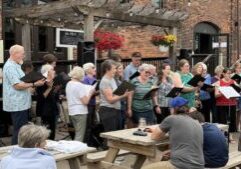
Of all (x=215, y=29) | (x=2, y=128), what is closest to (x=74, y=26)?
(x=2, y=128)

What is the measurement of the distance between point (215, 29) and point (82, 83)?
37.9 feet

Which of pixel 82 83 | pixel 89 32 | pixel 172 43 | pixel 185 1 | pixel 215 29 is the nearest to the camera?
pixel 82 83

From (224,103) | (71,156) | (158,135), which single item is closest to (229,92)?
(224,103)

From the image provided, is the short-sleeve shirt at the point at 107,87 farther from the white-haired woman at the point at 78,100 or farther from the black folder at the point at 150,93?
the black folder at the point at 150,93

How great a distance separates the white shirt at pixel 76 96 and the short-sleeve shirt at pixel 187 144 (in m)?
2.36

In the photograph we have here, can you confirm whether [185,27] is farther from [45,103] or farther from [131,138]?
[131,138]

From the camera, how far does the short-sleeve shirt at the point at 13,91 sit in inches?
285

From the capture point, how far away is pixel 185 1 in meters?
17.2

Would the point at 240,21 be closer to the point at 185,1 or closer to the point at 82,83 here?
the point at 185,1

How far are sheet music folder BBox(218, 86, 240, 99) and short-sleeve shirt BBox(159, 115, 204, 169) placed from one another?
411 cm

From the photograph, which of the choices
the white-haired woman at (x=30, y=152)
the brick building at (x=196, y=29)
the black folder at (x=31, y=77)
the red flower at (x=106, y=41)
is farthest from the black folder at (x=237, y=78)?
the white-haired woman at (x=30, y=152)

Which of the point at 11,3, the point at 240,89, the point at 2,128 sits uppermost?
the point at 11,3

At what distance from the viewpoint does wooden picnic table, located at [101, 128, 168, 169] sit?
624 centimetres

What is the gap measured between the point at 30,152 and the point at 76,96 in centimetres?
348
